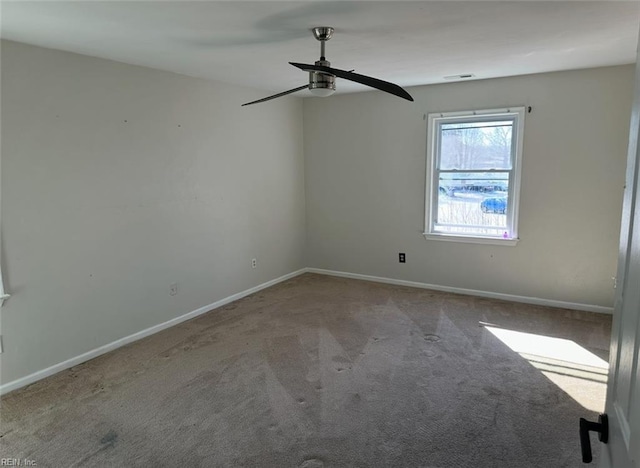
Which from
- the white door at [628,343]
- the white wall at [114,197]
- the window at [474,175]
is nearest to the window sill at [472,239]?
the window at [474,175]

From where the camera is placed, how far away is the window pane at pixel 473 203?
14.5 ft

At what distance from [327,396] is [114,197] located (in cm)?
229

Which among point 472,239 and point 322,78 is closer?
point 322,78

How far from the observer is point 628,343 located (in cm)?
85

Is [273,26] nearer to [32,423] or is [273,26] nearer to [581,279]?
[32,423]

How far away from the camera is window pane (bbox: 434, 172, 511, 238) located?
14.5 ft

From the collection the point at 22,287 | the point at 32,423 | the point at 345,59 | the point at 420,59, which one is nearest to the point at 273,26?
the point at 345,59

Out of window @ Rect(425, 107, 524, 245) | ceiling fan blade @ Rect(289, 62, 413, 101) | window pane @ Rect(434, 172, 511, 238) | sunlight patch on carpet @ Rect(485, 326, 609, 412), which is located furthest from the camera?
window pane @ Rect(434, 172, 511, 238)

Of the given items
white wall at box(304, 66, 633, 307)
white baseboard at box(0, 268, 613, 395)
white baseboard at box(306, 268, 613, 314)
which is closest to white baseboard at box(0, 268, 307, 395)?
white baseboard at box(0, 268, 613, 395)

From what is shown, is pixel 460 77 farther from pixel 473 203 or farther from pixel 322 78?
pixel 322 78

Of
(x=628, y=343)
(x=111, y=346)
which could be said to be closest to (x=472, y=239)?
(x=111, y=346)

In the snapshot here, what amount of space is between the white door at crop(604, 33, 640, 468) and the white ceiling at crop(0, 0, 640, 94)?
1.61 m

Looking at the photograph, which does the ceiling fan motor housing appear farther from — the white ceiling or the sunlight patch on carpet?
the sunlight patch on carpet

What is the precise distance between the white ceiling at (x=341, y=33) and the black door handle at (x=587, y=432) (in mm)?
1991
